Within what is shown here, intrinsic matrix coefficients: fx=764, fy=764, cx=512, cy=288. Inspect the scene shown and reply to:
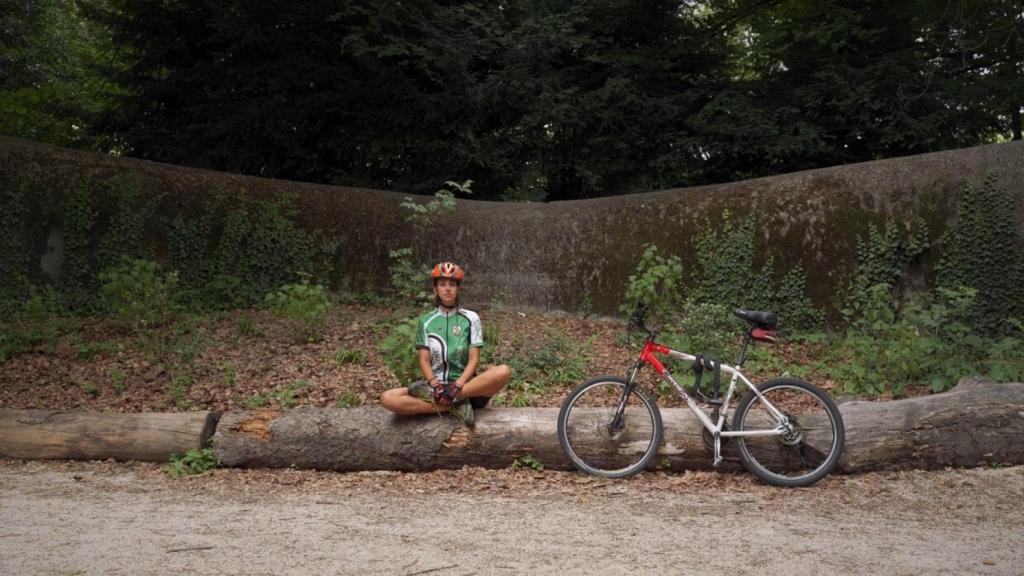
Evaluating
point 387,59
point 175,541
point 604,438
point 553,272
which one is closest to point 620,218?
point 553,272

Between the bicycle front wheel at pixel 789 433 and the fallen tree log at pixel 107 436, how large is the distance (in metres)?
4.54

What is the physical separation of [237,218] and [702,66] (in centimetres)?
1004

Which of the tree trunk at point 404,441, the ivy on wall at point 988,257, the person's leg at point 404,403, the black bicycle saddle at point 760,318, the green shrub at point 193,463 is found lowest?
the green shrub at point 193,463

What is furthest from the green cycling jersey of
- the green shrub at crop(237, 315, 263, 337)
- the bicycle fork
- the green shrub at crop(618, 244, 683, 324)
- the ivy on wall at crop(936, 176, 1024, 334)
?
the ivy on wall at crop(936, 176, 1024, 334)

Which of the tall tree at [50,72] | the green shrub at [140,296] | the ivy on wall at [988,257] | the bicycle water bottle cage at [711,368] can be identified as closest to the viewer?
the bicycle water bottle cage at [711,368]

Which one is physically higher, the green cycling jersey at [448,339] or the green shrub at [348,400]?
the green cycling jersey at [448,339]

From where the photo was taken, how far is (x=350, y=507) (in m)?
5.40

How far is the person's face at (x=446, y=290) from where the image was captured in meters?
6.23

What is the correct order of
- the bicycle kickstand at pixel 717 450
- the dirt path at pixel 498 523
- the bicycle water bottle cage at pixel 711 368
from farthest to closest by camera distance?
the bicycle water bottle cage at pixel 711 368
the bicycle kickstand at pixel 717 450
the dirt path at pixel 498 523

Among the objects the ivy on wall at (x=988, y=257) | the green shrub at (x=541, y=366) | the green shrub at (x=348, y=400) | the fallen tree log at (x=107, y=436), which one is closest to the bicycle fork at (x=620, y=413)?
the green shrub at (x=541, y=366)

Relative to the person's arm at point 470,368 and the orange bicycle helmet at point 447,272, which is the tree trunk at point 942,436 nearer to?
the person's arm at point 470,368

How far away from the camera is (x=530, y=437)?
20.6 ft

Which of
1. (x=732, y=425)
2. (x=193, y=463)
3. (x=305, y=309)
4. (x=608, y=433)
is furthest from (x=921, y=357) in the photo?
(x=305, y=309)

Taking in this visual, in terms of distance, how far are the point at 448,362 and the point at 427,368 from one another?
0.73 feet
